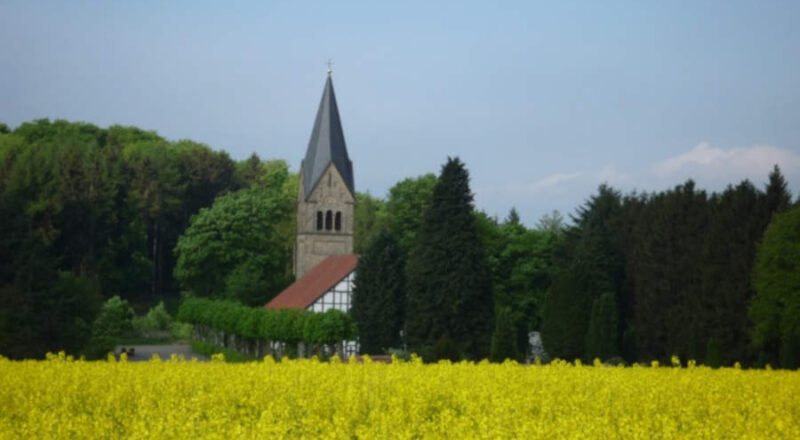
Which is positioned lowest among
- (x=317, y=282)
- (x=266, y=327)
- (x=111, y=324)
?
(x=266, y=327)

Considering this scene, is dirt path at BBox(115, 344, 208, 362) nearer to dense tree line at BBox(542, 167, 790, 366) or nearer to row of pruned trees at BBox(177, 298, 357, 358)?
row of pruned trees at BBox(177, 298, 357, 358)

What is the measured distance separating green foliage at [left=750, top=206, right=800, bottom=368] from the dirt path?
32.8 m

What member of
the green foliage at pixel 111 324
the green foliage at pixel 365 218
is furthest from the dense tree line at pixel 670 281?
the green foliage at pixel 365 218

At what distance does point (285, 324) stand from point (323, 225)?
24.8 meters

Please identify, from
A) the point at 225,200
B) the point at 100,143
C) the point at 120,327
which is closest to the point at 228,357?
the point at 120,327

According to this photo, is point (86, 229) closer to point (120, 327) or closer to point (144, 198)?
point (144, 198)

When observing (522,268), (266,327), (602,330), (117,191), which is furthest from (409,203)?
(602,330)

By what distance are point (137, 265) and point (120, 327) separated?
18.8 meters

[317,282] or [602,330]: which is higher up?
[317,282]

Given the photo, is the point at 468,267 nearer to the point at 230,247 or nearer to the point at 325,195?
the point at 325,195

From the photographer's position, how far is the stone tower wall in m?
85.2

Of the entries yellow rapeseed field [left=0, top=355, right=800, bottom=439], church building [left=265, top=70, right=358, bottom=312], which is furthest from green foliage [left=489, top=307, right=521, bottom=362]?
church building [left=265, top=70, right=358, bottom=312]

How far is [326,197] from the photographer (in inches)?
3369

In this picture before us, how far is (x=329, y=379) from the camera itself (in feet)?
78.8
